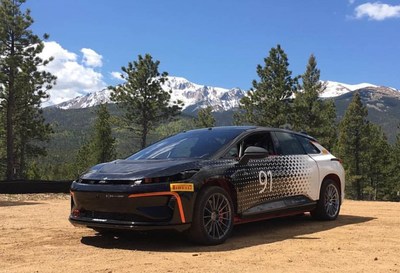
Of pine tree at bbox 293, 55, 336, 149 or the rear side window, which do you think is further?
pine tree at bbox 293, 55, 336, 149

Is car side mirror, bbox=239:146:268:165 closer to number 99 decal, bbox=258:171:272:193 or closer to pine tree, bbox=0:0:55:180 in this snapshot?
number 99 decal, bbox=258:171:272:193

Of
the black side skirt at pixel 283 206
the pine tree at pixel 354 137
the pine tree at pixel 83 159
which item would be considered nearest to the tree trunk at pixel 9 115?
the pine tree at pixel 83 159

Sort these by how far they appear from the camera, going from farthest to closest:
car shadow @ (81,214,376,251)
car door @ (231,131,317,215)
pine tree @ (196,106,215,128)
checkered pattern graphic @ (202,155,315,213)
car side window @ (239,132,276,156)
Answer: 1. pine tree @ (196,106,215,128)
2. car side window @ (239,132,276,156)
3. car door @ (231,131,317,215)
4. checkered pattern graphic @ (202,155,315,213)
5. car shadow @ (81,214,376,251)

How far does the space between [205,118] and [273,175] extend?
4676 cm

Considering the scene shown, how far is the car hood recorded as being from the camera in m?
5.21

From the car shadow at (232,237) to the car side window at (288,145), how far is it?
3.95ft

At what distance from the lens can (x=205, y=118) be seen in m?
53.1

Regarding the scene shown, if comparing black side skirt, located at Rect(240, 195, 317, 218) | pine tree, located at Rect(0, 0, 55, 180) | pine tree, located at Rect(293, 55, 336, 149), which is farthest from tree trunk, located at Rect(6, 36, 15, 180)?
black side skirt, located at Rect(240, 195, 317, 218)

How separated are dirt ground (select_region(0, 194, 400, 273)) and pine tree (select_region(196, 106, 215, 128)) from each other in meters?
45.4

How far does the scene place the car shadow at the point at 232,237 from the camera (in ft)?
17.7

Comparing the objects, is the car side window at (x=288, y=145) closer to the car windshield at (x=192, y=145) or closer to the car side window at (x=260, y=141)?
the car side window at (x=260, y=141)

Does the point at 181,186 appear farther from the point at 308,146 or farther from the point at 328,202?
the point at 328,202

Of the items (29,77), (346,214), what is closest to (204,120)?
(29,77)

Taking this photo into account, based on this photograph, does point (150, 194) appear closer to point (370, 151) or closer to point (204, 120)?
point (370, 151)
